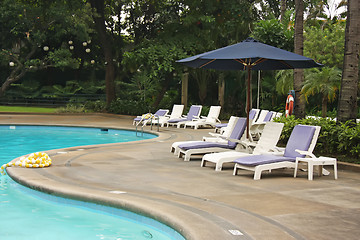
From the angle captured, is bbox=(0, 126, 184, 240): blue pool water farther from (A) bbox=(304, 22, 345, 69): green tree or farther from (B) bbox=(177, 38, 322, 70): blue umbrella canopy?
(A) bbox=(304, 22, 345, 69): green tree

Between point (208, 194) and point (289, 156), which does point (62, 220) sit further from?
point (289, 156)

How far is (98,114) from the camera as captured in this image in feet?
87.6

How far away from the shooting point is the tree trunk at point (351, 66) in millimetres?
10445

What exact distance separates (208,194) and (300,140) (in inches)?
107

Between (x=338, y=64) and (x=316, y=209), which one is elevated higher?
(x=338, y=64)

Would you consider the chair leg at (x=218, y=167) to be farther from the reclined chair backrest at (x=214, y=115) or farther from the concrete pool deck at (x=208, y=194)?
the reclined chair backrest at (x=214, y=115)

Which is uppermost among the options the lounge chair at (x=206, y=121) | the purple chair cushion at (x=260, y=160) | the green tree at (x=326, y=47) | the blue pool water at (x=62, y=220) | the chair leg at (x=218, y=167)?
the green tree at (x=326, y=47)

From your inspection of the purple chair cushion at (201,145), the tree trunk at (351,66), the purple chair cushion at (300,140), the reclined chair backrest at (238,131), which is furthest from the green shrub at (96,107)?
the purple chair cushion at (300,140)

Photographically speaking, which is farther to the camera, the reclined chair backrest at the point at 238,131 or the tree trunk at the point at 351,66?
the reclined chair backrest at the point at 238,131

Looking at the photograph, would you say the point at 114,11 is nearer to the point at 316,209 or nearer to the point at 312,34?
the point at 312,34

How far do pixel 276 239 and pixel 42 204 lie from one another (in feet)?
13.0

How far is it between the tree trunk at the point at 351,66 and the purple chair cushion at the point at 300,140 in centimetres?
188

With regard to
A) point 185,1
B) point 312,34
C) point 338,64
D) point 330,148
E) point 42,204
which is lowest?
point 42,204

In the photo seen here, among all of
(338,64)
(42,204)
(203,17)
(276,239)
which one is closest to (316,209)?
(276,239)
